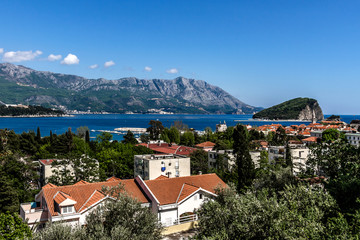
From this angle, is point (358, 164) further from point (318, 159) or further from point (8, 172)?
point (8, 172)

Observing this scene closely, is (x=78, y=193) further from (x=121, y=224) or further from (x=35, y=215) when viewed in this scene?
(x=121, y=224)

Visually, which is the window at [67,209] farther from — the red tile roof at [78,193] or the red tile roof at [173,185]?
the red tile roof at [173,185]

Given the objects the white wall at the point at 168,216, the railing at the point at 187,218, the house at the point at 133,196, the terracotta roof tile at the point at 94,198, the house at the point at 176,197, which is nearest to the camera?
the house at the point at 133,196

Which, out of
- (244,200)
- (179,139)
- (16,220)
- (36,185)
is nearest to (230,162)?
(36,185)

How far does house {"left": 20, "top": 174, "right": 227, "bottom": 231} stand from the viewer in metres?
21.9

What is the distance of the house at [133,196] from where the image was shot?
21.9 metres

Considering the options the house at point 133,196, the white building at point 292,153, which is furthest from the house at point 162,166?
the white building at point 292,153

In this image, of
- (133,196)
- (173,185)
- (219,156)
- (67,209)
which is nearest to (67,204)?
(67,209)

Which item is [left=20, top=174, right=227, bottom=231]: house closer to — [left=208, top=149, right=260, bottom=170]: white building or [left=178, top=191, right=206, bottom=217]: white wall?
[left=178, top=191, right=206, bottom=217]: white wall

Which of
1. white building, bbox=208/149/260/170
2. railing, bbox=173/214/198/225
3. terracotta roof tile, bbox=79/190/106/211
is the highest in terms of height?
terracotta roof tile, bbox=79/190/106/211

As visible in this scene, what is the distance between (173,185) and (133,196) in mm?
4081

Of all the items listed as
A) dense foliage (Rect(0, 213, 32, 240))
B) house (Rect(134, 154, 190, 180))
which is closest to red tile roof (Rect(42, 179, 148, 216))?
dense foliage (Rect(0, 213, 32, 240))

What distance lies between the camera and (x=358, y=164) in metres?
19.8

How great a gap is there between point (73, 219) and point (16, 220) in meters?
8.09
